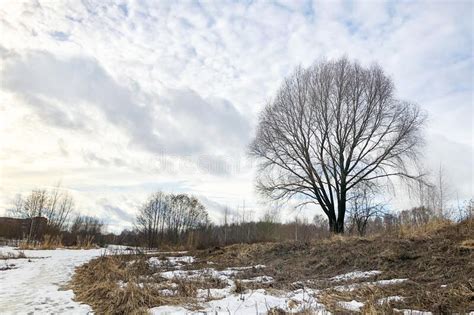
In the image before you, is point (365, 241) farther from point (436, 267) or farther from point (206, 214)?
point (206, 214)

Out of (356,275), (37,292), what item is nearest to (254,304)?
(356,275)

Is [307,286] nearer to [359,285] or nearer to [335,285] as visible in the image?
[335,285]

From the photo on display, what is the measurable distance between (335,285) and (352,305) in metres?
1.72

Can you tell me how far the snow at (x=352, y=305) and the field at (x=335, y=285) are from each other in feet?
0.04

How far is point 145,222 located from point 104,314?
178 feet

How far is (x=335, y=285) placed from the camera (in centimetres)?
619

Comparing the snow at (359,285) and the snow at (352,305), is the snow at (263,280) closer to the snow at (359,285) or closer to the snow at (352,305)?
the snow at (359,285)

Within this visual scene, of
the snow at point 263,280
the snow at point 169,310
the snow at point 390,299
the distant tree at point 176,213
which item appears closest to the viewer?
the snow at point 390,299

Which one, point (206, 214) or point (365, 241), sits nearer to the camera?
point (365, 241)

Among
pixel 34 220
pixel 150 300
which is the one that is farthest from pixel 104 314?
pixel 34 220

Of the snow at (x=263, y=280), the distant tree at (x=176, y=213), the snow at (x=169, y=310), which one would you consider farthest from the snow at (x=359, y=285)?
the distant tree at (x=176, y=213)

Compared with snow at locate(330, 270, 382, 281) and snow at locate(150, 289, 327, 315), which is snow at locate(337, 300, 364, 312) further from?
snow at locate(330, 270, 382, 281)

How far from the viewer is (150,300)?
5469mm

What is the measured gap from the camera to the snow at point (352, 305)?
170 inches
